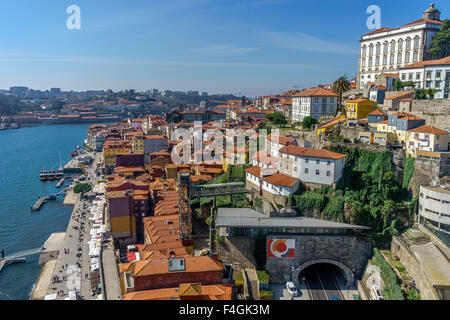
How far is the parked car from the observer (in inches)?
744

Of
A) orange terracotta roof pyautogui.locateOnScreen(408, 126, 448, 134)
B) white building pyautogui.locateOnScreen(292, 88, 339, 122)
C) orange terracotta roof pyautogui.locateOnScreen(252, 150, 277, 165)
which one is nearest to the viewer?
orange terracotta roof pyautogui.locateOnScreen(408, 126, 448, 134)

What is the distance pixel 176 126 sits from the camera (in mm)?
55250

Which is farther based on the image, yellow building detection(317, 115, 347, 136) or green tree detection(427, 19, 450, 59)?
green tree detection(427, 19, 450, 59)

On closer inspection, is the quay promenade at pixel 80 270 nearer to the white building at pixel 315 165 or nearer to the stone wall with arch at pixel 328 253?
the stone wall with arch at pixel 328 253

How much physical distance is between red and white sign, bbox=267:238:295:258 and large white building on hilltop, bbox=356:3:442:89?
2513cm

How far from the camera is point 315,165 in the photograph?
75.3ft

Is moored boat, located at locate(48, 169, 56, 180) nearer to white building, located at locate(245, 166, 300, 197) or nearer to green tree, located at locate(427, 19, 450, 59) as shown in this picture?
white building, located at locate(245, 166, 300, 197)

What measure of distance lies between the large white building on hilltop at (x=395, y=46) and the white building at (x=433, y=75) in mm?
4241

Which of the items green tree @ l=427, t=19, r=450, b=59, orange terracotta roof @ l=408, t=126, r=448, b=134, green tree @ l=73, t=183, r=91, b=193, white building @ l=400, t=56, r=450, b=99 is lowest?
green tree @ l=73, t=183, r=91, b=193

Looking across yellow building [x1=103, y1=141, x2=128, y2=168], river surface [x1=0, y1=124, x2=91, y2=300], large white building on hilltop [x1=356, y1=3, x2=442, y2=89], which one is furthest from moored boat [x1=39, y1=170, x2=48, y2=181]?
large white building on hilltop [x1=356, y1=3, x2=442, y2=89]

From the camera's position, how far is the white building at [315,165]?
22.6 meters
